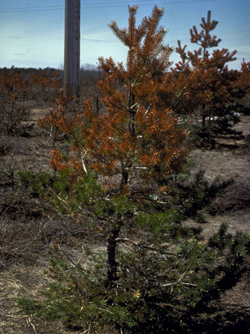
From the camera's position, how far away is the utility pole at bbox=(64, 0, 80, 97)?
829 centimetres

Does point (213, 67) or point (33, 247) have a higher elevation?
point (213, 67)

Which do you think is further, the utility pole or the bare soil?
the utility pole

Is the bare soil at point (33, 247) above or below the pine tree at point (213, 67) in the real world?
below

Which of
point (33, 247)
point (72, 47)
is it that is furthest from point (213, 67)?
point (33, 247)

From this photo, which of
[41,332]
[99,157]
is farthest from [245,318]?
[99,157]

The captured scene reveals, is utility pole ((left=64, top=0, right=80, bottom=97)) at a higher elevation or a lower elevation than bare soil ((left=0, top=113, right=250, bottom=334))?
higher

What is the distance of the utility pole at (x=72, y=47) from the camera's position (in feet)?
27.2

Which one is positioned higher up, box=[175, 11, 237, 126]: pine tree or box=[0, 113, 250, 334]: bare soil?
box=[175, 11, 237, 126]: pine tree

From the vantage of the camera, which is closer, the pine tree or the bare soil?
the bare soil

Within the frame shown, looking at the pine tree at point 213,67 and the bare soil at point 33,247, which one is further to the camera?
the pine tree at point 213,67

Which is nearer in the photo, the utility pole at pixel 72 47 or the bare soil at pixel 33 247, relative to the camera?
the bare soil at pixel 33 247

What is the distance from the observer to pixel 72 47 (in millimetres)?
8688

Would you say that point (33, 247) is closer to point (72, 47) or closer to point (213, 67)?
point (72, 47)

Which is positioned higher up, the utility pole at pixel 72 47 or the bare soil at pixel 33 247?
the utility pole at pixel 72 47
